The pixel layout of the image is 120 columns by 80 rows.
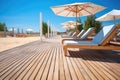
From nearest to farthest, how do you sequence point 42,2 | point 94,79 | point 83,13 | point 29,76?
point 94,79 < point 29,76 < point 83,13 < point 42,2

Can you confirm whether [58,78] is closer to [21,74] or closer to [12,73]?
[21,74]

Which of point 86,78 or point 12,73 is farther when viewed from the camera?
point 12,73

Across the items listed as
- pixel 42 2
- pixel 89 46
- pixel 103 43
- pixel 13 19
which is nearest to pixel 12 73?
pixel 89 46

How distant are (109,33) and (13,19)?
12644 cm

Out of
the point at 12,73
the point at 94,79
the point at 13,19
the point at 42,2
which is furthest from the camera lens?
the point at 13,19

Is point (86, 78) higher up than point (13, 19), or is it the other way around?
point (13, 19)

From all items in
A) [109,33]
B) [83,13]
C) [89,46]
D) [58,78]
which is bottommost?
[58,78]

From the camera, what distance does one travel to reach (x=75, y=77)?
2242mm

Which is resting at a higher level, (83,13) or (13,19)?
(13,19)

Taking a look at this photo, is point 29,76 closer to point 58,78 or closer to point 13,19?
point 58,78

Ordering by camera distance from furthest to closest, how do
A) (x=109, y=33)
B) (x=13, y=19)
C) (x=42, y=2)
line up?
1. (x=13, y=19)
2. (x=42, y=2)
3. (x=109, y=33)

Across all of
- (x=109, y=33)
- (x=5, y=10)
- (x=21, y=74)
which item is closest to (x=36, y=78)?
(x=21, y=74)

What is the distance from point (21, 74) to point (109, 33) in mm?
2735

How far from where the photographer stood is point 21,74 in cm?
239
